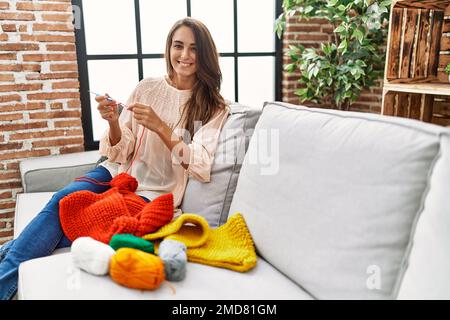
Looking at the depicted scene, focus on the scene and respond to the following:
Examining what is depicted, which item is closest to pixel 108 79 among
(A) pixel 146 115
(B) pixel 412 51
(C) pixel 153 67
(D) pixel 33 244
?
(C) pixel 153 67

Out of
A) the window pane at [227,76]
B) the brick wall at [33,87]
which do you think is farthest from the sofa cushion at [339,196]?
the window pane at [227,76]

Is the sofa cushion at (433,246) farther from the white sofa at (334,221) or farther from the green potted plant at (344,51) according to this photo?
the green potted plant at (344,51)

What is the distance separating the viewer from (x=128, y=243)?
1137 mm

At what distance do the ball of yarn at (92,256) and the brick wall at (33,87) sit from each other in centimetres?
162

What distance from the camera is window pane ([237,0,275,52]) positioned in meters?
3.18

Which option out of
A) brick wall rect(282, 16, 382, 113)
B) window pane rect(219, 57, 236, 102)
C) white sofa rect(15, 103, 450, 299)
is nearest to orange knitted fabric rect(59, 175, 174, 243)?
white sofa rect(15, 103, 450, 299)

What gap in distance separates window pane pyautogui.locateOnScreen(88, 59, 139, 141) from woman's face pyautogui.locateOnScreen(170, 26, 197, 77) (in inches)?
41.5

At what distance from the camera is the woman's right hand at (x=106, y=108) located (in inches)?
64.7

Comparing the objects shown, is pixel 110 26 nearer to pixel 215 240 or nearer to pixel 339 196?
pixel 215 240

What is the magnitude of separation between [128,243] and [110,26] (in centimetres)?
203

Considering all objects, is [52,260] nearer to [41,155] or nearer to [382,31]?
[41,155]

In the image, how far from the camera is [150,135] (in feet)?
5.74

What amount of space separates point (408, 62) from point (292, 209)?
4.83 ft

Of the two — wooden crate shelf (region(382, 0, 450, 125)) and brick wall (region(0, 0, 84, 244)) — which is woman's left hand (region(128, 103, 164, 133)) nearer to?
brick wall (region(0, 0, 84, 244))
